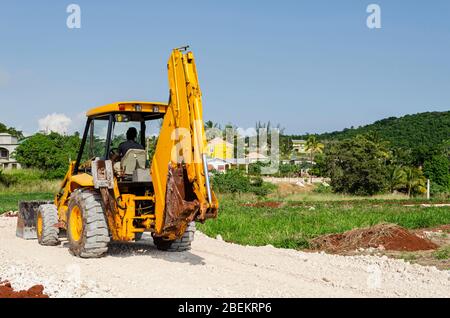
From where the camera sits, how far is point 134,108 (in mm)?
12008

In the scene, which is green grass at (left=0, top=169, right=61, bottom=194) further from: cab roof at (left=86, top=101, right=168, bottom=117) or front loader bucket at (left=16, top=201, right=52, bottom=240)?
cab roof at (left=86, top=101, right=168, bottom=117)

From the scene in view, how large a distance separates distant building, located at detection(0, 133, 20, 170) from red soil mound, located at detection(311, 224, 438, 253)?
251 ft

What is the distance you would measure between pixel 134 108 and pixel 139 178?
1423mm

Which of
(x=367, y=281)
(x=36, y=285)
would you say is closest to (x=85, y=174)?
(x=36, y=285)

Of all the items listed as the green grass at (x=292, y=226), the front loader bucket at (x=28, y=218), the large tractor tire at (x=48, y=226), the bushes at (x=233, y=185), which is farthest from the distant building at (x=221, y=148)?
the large tractor tire at (x=48, y=226)

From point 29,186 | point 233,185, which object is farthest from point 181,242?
point 29,186

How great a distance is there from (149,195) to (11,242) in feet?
15.5

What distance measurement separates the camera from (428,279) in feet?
31.9

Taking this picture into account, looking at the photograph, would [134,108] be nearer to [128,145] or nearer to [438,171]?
[128,145]

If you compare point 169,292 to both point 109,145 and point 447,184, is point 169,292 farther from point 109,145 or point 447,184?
point 447,184

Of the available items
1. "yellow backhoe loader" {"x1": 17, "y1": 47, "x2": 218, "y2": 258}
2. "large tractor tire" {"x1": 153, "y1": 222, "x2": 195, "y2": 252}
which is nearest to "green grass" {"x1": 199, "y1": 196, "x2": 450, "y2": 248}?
"large tractor tire" {"x1": 153, "y1": 222, "x2": 195, "y2": 252}

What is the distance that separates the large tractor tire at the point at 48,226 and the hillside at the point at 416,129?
94.4 metres

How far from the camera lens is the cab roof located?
39.1 ft

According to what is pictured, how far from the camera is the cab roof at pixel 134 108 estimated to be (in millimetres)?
11906
